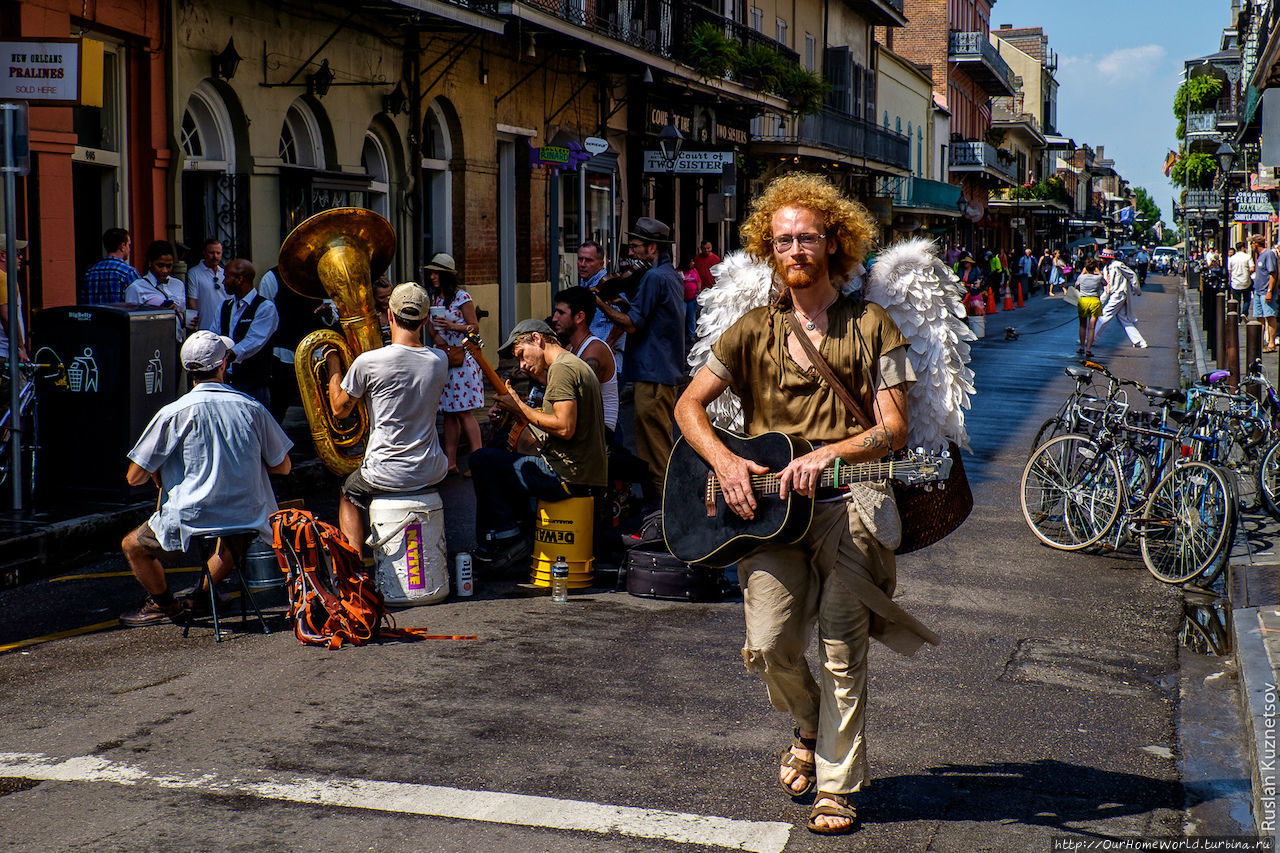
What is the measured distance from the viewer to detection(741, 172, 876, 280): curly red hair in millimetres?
4230

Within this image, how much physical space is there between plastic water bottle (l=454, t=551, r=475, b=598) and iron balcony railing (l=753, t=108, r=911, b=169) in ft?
83.9

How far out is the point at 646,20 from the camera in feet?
76.0

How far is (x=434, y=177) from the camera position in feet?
60.7

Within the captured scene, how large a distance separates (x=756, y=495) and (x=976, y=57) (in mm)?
61640

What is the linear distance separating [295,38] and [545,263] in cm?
714

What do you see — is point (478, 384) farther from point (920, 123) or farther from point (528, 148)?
point (920, 123)

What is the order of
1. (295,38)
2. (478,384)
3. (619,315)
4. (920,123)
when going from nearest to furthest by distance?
1. (619,315)
2. (478,384)
3. (295,38)
4. (920,123)

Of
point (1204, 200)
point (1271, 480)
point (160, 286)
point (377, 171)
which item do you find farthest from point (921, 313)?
point (1204, 200)

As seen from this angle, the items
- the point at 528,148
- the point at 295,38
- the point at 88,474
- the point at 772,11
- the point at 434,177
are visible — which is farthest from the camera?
the point at 772,11

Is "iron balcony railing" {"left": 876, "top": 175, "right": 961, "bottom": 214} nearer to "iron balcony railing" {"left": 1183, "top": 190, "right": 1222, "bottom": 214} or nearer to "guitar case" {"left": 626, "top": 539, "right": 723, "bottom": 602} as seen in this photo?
"iron balcony railing" {"left": 1183, "top": 190, "right": 1222, "bottom": 214}

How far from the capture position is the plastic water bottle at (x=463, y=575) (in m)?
7.27

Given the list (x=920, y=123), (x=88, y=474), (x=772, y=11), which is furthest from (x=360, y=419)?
(x=920, y=123)

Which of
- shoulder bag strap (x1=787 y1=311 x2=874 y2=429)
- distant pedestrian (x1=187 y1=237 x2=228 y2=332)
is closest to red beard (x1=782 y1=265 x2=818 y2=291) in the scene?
Answer: shoulder bag strap (x1=787 y1=311 x2=874 y2=429)

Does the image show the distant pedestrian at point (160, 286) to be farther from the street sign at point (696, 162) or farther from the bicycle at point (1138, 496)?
the street sign at point (696, 162)
